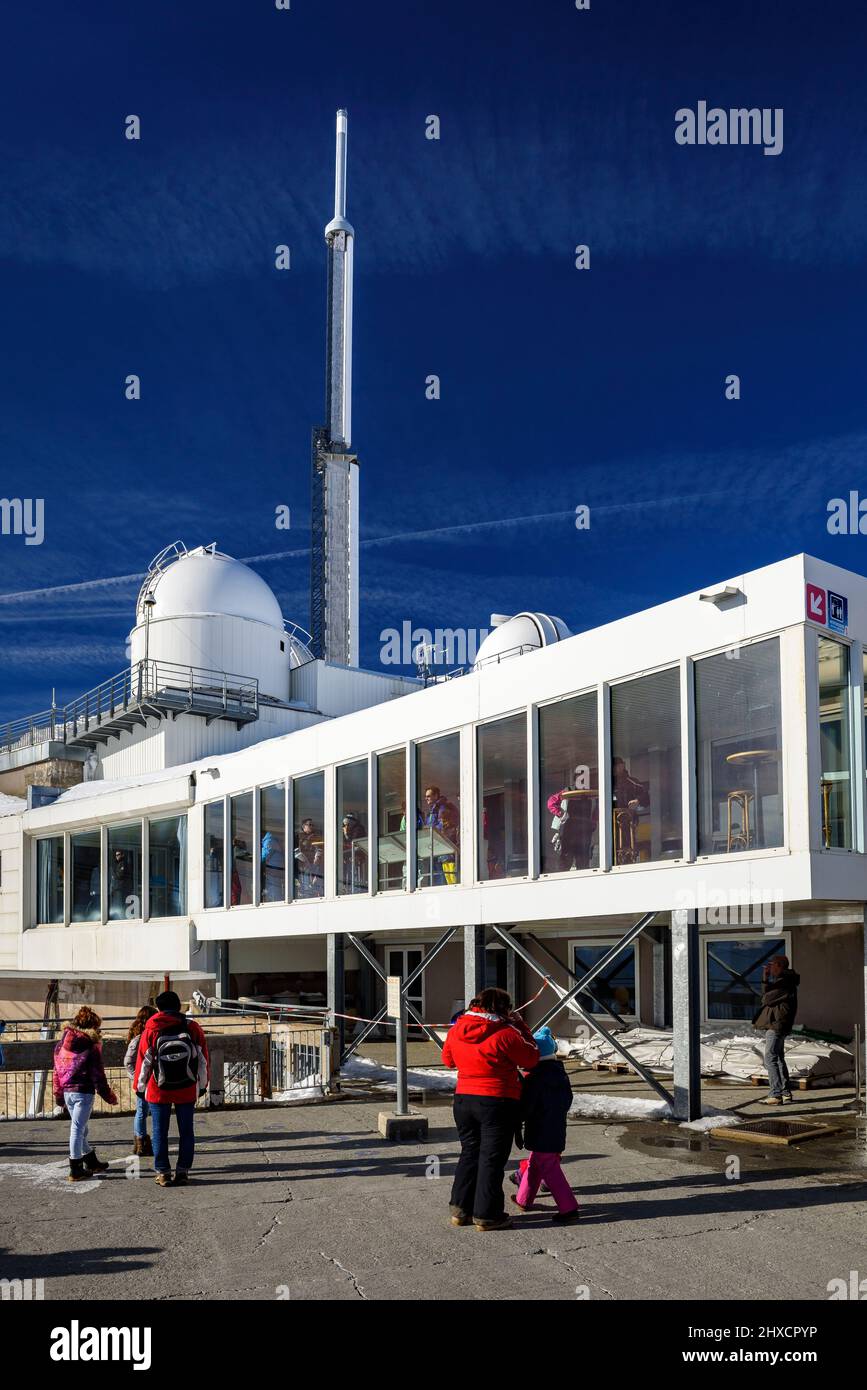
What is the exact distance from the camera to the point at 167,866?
25766mm

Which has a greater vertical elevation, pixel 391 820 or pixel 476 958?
pixel 391 820

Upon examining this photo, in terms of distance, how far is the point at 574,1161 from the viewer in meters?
10.9

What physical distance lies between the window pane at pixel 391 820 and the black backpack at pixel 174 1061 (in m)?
8.71

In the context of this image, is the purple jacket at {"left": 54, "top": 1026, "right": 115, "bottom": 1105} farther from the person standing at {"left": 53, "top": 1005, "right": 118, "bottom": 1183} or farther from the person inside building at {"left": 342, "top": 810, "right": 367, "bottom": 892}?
the person inside building at {"left": 342, "top": 810, "right": 367, "bottom": 892}

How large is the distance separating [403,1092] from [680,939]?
370cm

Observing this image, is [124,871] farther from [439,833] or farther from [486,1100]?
[486,1100]

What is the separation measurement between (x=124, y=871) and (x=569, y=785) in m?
15.1

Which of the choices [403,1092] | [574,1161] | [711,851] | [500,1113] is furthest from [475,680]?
[500,1113]

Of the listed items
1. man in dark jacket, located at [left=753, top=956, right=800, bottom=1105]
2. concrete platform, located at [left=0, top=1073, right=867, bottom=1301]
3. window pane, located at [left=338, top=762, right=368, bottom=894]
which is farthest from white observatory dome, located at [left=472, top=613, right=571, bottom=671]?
concrete platform, located at [left=0, top=1073, right=867, bottom=1301]

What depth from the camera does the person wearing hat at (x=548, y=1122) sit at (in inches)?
328

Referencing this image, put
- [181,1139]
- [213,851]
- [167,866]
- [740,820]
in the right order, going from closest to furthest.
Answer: [181,1139] → [740,820] → [213,851] → [167,866]

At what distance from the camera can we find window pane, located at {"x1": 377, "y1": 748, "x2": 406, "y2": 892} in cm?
1867

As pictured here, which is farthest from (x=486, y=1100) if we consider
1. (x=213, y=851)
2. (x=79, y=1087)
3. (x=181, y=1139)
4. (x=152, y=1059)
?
(x=213, y=851)
